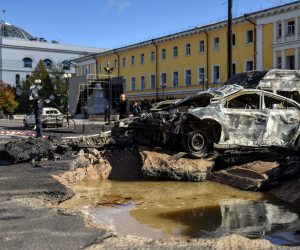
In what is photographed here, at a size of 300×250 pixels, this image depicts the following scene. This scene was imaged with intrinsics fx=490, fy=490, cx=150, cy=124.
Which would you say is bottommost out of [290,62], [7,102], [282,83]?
[282,83]

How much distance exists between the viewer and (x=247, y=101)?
11.5 meters

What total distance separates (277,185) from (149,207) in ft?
8.59

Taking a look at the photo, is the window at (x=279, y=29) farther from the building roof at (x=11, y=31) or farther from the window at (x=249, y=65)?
the building roof at (x=11, y=31)

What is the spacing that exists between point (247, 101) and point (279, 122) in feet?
2.88

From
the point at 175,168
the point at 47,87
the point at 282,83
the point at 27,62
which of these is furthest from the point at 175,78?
the point at 175,168

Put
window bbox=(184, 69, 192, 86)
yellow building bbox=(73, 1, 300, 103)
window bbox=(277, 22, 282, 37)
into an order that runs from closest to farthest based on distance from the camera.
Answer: yellow building bbox=(73, 1, 300, 103) → window bbox=(277, 22, 282, 37) → window bbox=(184, 69, 192, 86)

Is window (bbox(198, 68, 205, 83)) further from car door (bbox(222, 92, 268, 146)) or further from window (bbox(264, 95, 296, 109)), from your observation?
car door (bbox(222, 92, 268, 146))

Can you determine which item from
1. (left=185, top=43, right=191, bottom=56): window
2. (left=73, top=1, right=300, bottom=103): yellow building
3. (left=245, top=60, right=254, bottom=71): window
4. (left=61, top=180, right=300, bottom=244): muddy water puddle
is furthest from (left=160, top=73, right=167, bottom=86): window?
(left=61, top=180, right=300, bottom=244): muddy water puddle

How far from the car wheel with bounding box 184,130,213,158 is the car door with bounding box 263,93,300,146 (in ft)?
4.43

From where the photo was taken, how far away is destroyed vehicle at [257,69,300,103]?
43.6 ft

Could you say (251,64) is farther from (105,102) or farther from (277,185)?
(277,185)

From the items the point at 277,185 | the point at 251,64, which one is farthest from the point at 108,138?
the point at 251,64

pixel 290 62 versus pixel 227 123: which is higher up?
pixel 290 62

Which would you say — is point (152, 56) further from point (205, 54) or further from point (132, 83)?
point (205, 54)
